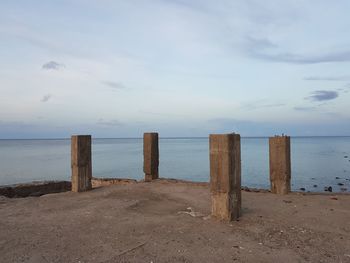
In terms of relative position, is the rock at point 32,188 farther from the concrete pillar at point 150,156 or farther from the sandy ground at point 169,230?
the concrete pillar at point 150,156

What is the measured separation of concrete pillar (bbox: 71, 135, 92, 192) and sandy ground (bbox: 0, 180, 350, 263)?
1093mm

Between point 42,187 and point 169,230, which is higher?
point 169,230

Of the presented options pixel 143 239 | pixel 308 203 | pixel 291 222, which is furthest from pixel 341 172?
pixel 143 239

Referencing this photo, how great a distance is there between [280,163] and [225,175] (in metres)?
3.68

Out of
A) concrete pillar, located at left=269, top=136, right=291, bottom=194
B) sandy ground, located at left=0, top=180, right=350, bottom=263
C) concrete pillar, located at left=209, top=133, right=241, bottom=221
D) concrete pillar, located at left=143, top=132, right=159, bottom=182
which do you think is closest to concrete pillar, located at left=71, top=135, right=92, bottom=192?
sandy ground, located at left=0, top=180, right=350, bottom=263

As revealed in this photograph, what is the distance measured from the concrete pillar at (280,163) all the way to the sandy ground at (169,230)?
562 mm

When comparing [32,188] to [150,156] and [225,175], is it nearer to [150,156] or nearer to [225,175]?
[150,156]

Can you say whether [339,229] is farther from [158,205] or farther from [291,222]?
[158,205]

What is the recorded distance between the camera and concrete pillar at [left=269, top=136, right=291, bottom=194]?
10266 millimetres

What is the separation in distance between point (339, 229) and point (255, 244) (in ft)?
6.30

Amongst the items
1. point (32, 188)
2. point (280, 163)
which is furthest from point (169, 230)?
point (32, 188)

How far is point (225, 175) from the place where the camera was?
23.7 feet

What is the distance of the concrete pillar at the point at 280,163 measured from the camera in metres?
10.3

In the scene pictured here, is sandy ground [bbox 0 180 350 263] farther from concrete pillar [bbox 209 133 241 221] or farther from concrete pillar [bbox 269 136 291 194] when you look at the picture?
concrete pillar [bbox 269 136 291 194]
